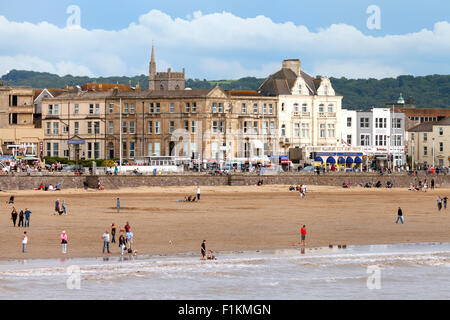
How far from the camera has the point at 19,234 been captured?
49.2 metres

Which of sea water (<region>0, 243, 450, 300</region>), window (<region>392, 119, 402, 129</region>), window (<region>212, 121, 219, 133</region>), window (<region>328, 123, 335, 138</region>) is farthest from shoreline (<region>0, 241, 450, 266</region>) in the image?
window (<region>392, 119, 402, 129</region>)

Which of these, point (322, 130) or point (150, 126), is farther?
point (322, 130)

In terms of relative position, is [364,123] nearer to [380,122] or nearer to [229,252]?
[380,122]

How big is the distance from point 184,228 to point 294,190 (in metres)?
36.6

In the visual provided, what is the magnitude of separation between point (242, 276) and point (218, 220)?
20.2 metres

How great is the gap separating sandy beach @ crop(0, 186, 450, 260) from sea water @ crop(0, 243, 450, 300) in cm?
306

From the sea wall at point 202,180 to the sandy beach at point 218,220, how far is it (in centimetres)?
234

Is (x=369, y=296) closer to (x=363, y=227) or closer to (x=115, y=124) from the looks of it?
(x=363, y=227)

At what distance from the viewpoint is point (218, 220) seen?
58250 mm

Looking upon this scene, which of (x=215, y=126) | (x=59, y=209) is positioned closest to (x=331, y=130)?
(x=215, y=126)

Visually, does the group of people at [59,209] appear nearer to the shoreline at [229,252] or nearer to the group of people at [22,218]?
the group of people at [22,218]

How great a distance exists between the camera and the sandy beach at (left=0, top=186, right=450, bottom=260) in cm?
4722

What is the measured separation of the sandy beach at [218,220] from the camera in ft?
155

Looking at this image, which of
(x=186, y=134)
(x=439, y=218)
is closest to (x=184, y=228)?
(x=439, y=218)
